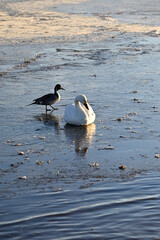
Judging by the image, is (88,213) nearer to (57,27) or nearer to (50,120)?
(50,120)

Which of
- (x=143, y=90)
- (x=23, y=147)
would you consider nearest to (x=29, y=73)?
(x=143, y=90)

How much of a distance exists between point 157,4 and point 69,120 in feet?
110

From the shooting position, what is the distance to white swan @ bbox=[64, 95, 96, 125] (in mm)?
10797

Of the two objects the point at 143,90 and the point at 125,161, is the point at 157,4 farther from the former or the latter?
the point at 125,161

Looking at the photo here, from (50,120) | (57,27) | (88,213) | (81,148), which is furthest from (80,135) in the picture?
(57,27)

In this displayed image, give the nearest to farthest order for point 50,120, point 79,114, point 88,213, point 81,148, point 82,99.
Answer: point 88,213, point 81,148, point 79,114, point 82,99, point 50,120

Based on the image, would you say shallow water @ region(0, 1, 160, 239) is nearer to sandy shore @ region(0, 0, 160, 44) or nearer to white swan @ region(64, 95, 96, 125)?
white swan @ region(64, 95, 96, 125)

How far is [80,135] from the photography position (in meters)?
10.3

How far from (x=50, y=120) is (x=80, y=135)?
1.41m

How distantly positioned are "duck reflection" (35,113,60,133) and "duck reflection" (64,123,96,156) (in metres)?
0.25

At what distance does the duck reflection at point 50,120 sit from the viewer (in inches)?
437

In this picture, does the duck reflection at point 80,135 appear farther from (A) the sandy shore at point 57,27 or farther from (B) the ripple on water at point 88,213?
(A) the sandy shore at point 57,27

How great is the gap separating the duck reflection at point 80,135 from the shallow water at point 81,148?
0.02 metres

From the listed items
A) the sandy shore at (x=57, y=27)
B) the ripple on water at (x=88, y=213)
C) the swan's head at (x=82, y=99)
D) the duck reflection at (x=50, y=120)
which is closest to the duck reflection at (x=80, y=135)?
the duck reflection at (x=50, y=120)
